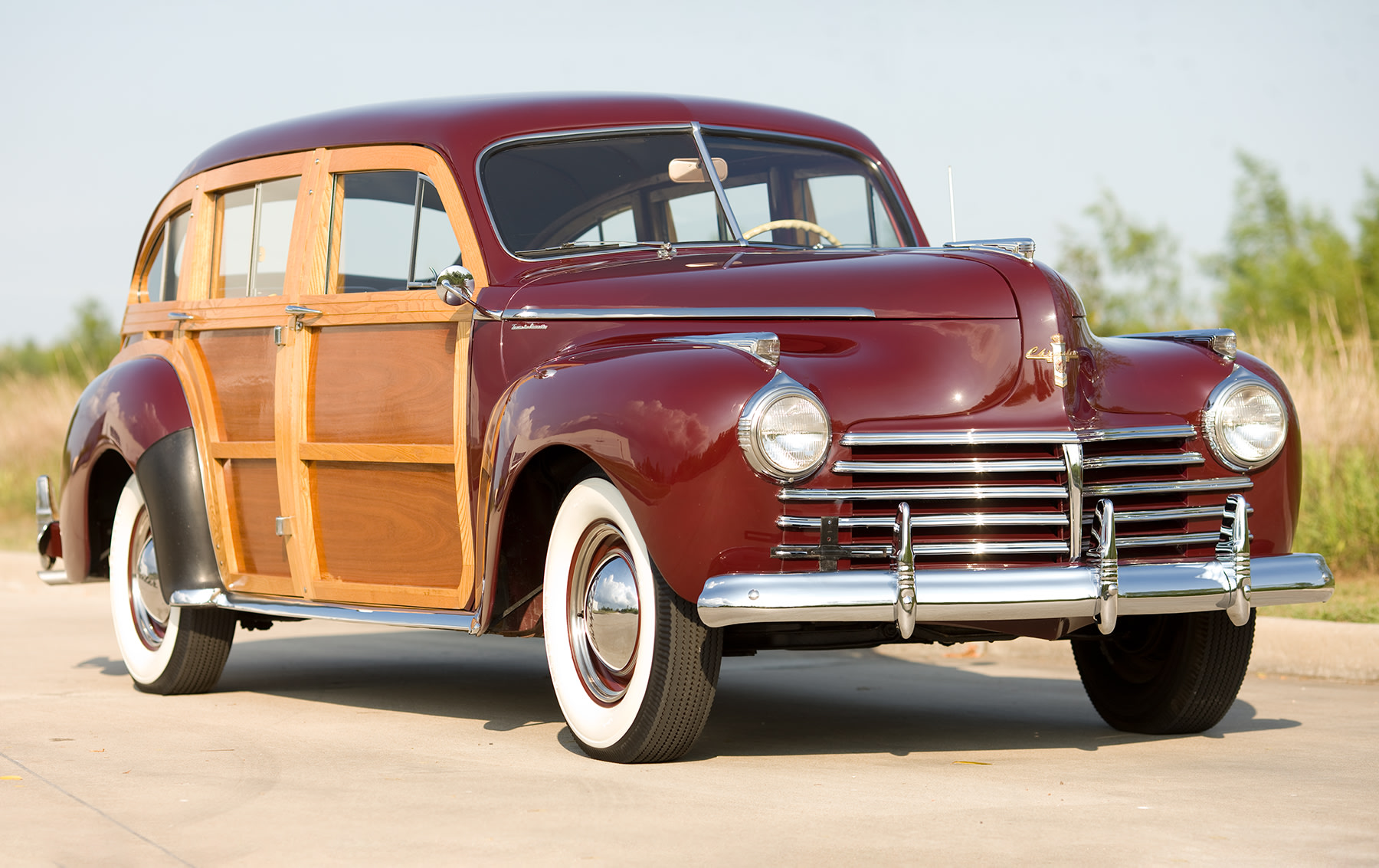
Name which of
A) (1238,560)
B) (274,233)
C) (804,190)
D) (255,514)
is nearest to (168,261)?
(274,233)

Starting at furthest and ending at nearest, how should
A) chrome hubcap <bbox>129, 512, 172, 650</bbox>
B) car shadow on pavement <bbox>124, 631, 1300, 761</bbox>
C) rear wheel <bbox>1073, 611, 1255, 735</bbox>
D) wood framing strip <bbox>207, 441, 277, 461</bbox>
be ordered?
chrome hubcap <bbox>129, 512, 172, 650</bbox>
wood framing strip <bbox>207, 441, 277, 461</bbox>
car shadow on pavement <bbox>124, 631, 1300, 761</bbox>
rear wheel <bbox>1073, 611, 1255, 735</bbox>

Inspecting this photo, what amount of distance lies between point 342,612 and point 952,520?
238 cm

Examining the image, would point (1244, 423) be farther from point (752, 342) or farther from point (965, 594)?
point (752, 342)

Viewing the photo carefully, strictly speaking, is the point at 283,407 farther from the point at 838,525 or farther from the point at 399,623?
the point at 838,525

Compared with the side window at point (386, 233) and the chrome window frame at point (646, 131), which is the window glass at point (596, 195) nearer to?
the chrome window frame at point (646, 131)

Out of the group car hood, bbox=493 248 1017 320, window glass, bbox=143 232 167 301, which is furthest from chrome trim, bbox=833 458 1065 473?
window glass, bbox=143 232 167 301

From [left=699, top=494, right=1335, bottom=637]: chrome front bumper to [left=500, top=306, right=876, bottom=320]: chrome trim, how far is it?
718mm

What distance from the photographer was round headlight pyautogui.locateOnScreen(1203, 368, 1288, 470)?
4.89 metres

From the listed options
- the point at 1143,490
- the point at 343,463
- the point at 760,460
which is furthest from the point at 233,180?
the point at 1143,490

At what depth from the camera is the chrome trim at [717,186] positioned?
5.82 m

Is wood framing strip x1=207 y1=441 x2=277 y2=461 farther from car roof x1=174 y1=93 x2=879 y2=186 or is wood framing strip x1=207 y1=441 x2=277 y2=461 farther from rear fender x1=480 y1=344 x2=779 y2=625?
rear fender x1=480 y1=344 x2=779 y2=625

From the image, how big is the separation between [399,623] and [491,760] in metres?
0.75

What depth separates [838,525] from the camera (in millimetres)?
4410

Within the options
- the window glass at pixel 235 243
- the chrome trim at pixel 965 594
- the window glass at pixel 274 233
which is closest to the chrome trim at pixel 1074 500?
the chrome trim at pixel 965 594
